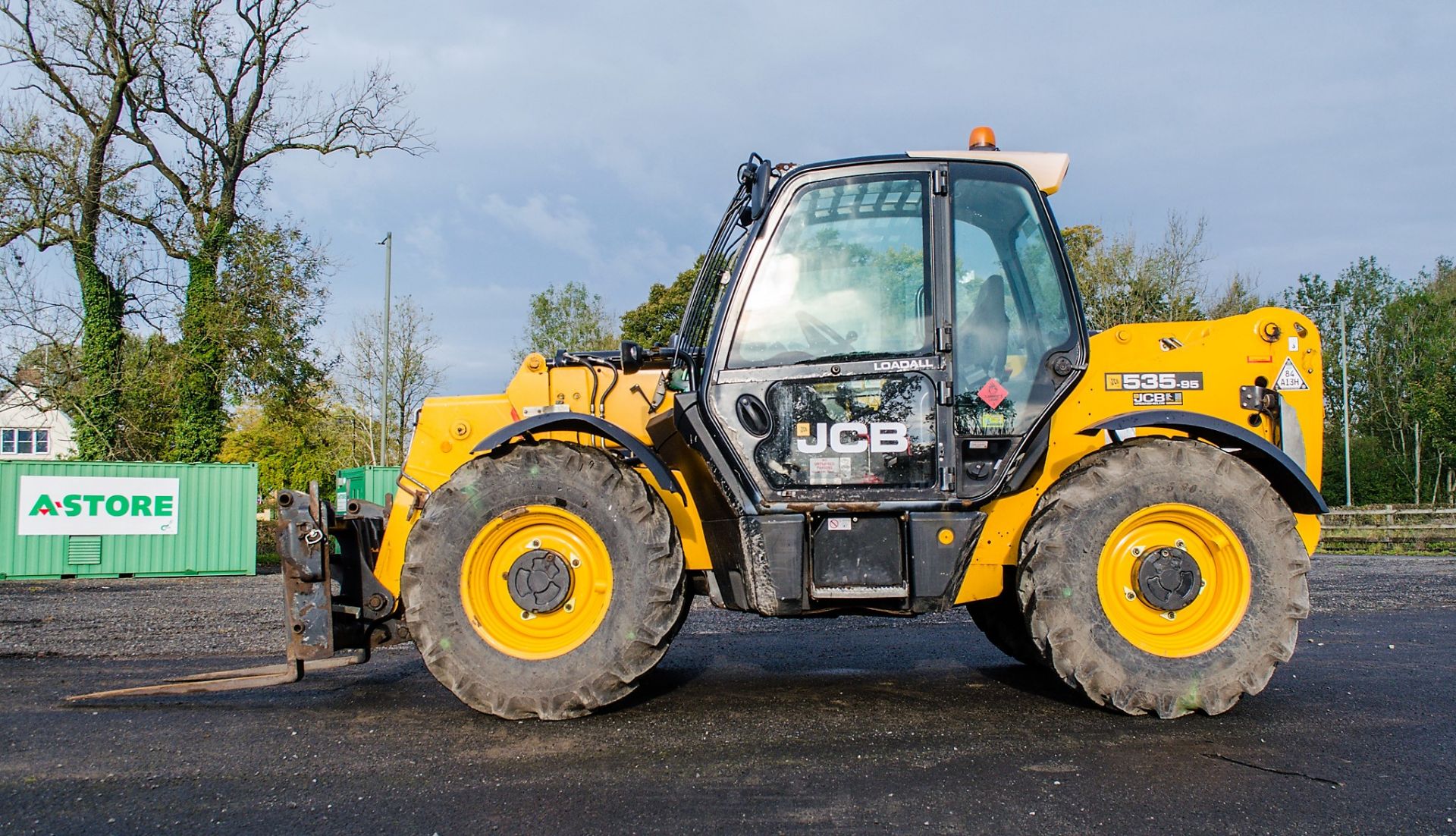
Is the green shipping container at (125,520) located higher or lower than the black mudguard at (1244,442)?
lower

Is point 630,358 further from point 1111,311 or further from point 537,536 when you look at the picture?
point 1111,311

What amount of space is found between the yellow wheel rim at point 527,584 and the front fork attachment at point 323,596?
66 centimetres

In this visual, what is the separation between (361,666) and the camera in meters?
6.25

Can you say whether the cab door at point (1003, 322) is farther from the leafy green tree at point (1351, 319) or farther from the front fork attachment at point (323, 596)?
the leafy green tree at point (1351, 319)

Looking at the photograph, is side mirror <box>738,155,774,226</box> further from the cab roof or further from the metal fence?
the metal fence

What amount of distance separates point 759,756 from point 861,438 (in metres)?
1.54

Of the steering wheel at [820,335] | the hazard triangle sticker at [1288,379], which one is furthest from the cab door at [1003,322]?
the hazard triangle sticker at [1288,379]

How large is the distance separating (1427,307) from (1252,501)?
51483mm

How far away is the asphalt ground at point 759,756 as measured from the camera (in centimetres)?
314

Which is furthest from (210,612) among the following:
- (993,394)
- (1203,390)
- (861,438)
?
(1203,390)

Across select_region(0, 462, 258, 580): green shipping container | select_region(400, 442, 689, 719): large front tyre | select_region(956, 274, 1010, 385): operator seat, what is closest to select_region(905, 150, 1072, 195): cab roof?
select_region(956, 274, 1010, 385): operator seat

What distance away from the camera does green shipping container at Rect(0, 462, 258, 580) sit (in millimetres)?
18656

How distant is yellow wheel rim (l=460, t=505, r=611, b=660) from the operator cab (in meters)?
0.65

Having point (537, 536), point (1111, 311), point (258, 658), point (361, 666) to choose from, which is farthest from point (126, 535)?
point (1111, 311)
